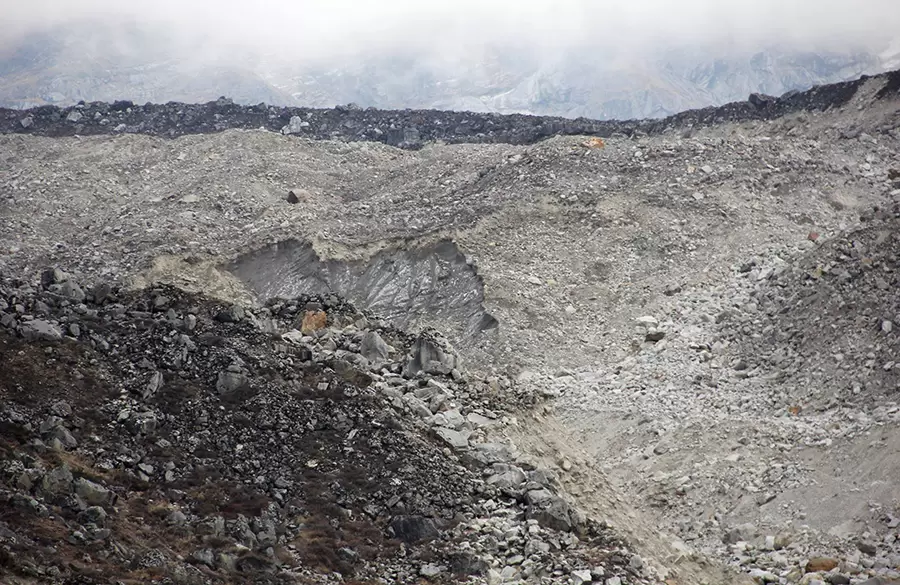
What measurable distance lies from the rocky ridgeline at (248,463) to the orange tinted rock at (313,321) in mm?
1085

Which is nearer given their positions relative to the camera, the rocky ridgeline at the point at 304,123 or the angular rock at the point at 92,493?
the angular rock at the point at 92,493

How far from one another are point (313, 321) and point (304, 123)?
19.0 m

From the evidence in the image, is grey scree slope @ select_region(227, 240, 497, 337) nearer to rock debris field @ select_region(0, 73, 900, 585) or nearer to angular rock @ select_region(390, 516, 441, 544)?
rock debris field @ select_region(0, 73, 900, 585)

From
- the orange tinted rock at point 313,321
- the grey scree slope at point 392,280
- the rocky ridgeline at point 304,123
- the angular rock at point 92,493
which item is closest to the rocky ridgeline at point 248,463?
the angular rock at point 92,493

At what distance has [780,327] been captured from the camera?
16.8 m

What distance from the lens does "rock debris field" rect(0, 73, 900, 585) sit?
10477 millimetres

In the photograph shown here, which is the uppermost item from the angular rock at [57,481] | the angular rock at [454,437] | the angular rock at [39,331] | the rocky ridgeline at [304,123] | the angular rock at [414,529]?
the rocky ridgeline at [304,123]

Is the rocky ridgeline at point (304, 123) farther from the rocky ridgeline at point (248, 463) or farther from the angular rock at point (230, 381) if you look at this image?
the angular rock at point (230, 381)

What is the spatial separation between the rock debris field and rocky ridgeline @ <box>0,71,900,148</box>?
369 centimetres

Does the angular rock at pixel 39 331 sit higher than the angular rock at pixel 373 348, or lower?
higher

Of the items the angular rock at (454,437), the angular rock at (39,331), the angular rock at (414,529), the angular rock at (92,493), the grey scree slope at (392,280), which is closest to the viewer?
the angular rock at (92,493)

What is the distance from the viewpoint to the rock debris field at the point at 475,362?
10.5m

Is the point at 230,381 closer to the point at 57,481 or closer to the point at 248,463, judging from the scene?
the point at 248,463

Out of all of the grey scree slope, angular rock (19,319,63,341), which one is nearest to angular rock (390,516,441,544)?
angular rock (19,319,63,341)
